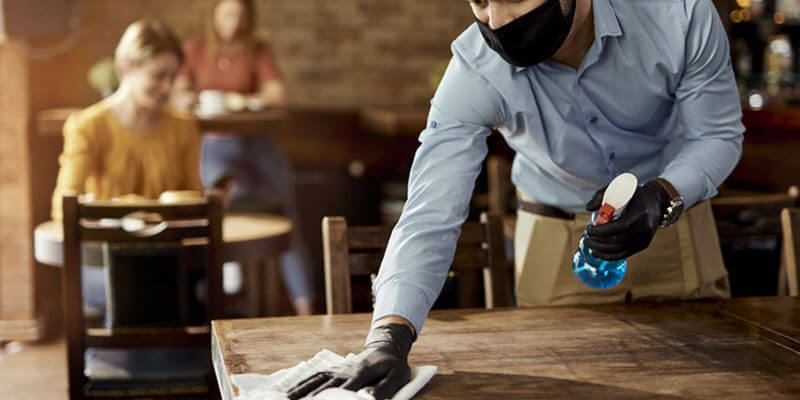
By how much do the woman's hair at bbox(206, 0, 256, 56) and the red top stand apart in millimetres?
37

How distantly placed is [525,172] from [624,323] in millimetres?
457

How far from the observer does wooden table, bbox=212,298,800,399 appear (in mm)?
1206

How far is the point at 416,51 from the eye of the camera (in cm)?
611

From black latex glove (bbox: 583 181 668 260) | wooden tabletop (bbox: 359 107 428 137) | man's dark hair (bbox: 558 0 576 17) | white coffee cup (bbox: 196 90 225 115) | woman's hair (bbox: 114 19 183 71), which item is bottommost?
black latex glove (bbox: 583 181 668 260)

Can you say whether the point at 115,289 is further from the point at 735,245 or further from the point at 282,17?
the point at 282,17

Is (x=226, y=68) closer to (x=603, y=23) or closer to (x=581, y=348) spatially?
(x=603, y=23)

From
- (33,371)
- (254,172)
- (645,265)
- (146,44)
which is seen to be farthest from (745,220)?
(33,371)

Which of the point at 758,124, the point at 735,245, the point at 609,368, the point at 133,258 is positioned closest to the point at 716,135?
the point at 609,368

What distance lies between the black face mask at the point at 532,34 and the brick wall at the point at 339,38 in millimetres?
4526

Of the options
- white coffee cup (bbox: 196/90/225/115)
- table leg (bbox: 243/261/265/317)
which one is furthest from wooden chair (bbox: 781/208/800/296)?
white coffee cup (bbox: 196/90/225/115)

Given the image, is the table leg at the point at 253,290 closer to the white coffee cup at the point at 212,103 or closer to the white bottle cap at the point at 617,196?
the white coffee cup at the point at 212,103

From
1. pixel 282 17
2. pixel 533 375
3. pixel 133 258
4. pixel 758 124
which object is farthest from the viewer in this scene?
pixel 282 17

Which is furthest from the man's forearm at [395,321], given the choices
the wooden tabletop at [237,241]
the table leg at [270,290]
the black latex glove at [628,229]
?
the table leg at [270,290]

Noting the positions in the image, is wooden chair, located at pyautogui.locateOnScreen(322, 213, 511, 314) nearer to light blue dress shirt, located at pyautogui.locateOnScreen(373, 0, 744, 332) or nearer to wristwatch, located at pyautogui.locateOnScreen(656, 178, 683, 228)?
light blue dress shirt, located at pyautogui.locateOnScreen(373, 0, 744, 332)
